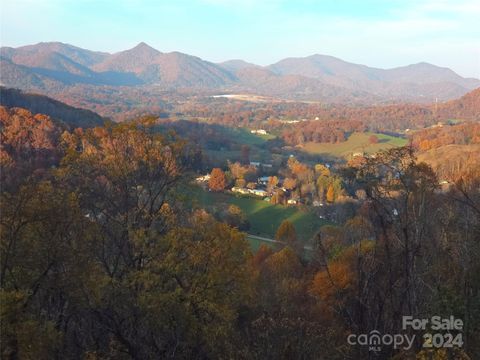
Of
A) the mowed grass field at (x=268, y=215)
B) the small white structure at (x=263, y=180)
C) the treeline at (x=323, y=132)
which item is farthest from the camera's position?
the treeline at (x=323, y=132)

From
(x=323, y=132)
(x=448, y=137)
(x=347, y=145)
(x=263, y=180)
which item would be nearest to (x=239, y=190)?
(x=263, y=180)

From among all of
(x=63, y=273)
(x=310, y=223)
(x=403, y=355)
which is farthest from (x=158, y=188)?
(x=310, y=223)

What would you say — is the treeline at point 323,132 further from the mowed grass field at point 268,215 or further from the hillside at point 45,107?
the mowed grass field at point 268,215

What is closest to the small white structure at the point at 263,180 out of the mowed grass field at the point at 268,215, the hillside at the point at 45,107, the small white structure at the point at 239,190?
the small white structure at the point at 239,190

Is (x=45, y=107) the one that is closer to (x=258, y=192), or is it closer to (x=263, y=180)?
(x=263, y=180)

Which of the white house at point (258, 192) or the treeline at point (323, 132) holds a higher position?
the treeline at point (323, 132)

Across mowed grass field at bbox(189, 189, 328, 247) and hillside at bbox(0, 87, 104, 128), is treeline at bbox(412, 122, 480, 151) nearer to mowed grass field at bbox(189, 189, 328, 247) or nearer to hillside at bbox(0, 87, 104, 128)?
mowed grass field at bbox(189, 189, 328, 247)
